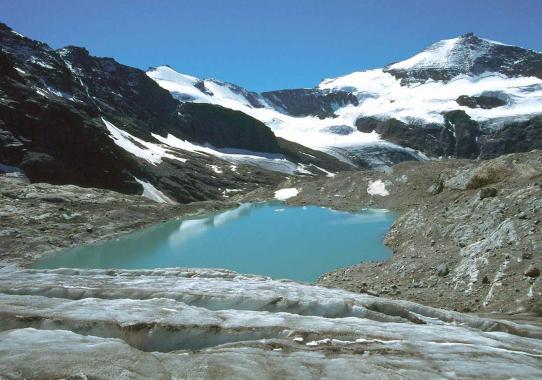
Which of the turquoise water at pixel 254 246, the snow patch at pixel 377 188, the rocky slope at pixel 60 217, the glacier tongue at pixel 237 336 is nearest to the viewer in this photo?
the glacier tongue at pixel 237 336

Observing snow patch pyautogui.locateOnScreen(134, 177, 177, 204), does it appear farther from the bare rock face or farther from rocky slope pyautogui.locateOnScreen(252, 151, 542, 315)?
the bare rock face

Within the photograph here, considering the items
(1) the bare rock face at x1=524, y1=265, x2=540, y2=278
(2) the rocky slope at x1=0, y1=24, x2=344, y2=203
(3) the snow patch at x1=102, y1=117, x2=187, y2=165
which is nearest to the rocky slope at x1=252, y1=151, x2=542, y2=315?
(1) the bare rock face at x1=524, y1=265, x2=540, y2=278

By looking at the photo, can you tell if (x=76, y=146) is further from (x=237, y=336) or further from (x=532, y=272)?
(x=237, y=336)

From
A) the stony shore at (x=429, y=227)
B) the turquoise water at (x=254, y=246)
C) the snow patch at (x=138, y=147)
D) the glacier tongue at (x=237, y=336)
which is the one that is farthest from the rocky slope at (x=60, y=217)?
the snow patch at (x=138, y=147)

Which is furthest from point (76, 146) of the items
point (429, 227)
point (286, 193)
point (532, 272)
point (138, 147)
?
point (532, 272)

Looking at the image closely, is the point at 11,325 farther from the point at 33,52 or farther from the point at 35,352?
the point at 33,52

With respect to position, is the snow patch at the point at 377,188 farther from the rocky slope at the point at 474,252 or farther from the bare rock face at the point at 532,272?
the bare rock face at the point at 532,272

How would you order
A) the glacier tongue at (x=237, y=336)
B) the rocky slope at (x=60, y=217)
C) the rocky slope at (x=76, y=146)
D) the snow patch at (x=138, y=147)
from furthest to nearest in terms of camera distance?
the snow patch at (x=138, y=147) < the rocky slope at (x=76, y=146) < the rocky slope at (x=60, y=217) < the glacier tongue at (x=237, y=336)
